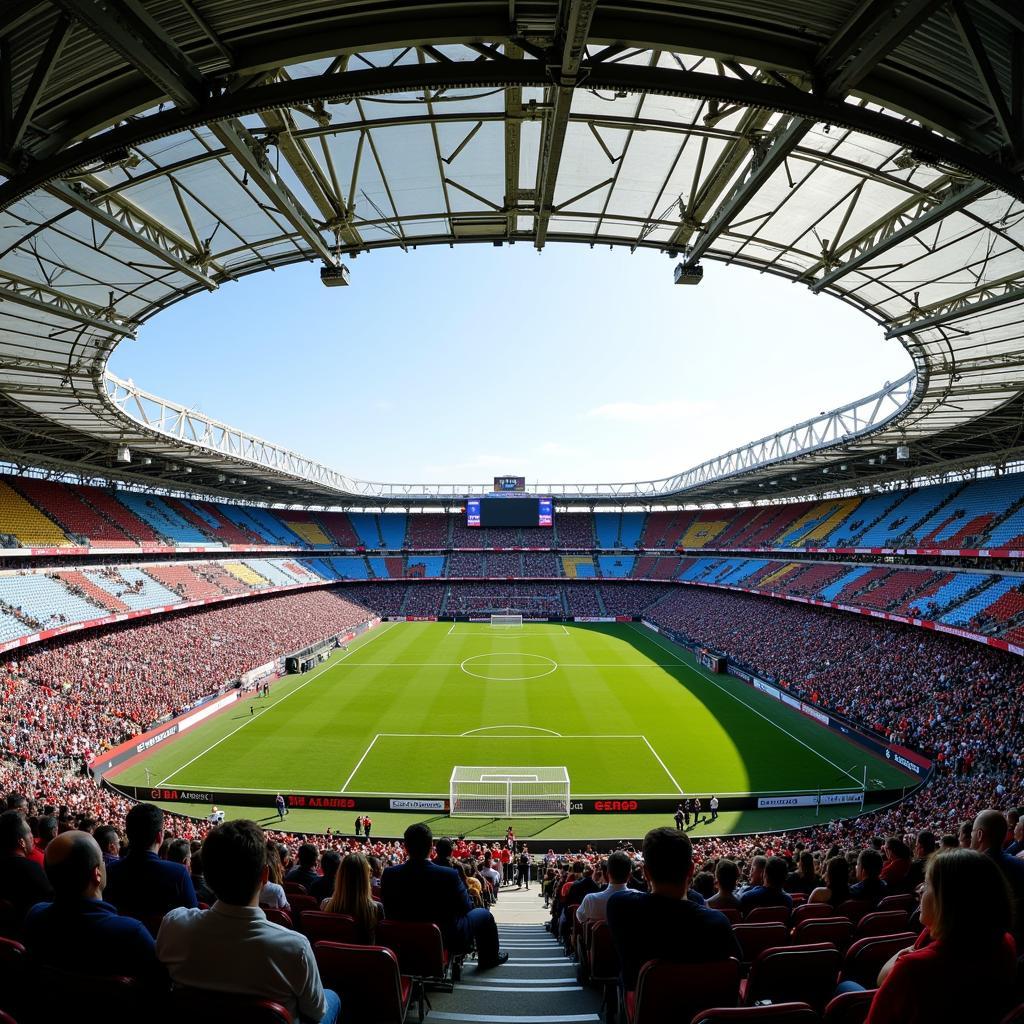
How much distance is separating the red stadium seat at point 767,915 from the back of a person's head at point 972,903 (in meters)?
4.28

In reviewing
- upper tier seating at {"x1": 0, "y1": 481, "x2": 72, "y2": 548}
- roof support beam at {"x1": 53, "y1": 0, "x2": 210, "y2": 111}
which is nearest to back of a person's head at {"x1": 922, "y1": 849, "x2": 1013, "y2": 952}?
roof support beam at {"x1": 53, "y1": 0, "x2": 210, "y2": 111}

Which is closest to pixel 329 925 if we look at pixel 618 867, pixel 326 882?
pixel 618 867

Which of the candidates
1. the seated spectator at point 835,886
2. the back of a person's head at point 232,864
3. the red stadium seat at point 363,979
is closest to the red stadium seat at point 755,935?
the seated spectator at point 835,886

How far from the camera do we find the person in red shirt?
230cm

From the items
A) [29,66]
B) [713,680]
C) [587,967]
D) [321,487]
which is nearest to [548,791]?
[587,967]

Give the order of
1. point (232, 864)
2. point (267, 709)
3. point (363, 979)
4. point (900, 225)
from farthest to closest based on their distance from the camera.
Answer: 1. point (267, 709)
2. point (900, 225)
3. point (363, 979)
4. point (232, 864)

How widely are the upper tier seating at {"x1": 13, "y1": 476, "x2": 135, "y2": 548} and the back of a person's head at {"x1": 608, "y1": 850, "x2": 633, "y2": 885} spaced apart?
133 feet

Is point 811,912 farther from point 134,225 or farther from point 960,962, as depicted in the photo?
point 134,225

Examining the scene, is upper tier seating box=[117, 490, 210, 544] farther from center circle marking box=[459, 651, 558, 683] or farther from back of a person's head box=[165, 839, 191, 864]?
back of a person's head box=[165, 839, 191, 864]

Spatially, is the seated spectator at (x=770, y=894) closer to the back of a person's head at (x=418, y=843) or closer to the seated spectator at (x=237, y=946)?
the back of a person's head at (x=418, y=843)

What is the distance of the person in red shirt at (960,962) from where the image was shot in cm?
230

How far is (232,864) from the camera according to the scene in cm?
274

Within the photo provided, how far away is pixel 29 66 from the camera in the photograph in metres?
6.35

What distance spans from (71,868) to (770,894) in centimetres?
642
